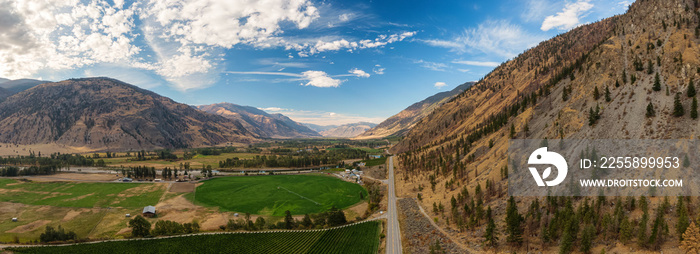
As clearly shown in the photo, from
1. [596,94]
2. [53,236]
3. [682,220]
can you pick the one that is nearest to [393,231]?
[682,220]

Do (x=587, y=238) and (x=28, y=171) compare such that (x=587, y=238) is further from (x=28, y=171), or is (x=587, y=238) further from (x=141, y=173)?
(x=28, y=171)

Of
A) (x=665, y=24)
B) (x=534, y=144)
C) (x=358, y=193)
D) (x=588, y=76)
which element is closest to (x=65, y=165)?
(x=358, y=193)

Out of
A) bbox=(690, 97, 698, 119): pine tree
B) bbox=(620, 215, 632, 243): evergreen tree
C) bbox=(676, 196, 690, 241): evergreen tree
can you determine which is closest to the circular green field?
bbox=(620, 215, 632, 243): evergreen tree

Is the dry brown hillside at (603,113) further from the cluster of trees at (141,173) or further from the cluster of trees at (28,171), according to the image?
the cluster of trees at (28,171)

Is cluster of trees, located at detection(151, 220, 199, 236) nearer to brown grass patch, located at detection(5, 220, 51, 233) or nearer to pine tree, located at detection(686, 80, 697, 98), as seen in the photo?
brown grass patch, located at detection(5, 220, 51, 233)

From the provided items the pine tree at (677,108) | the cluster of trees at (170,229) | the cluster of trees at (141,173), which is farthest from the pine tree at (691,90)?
the cluster of trees at (141,173)
